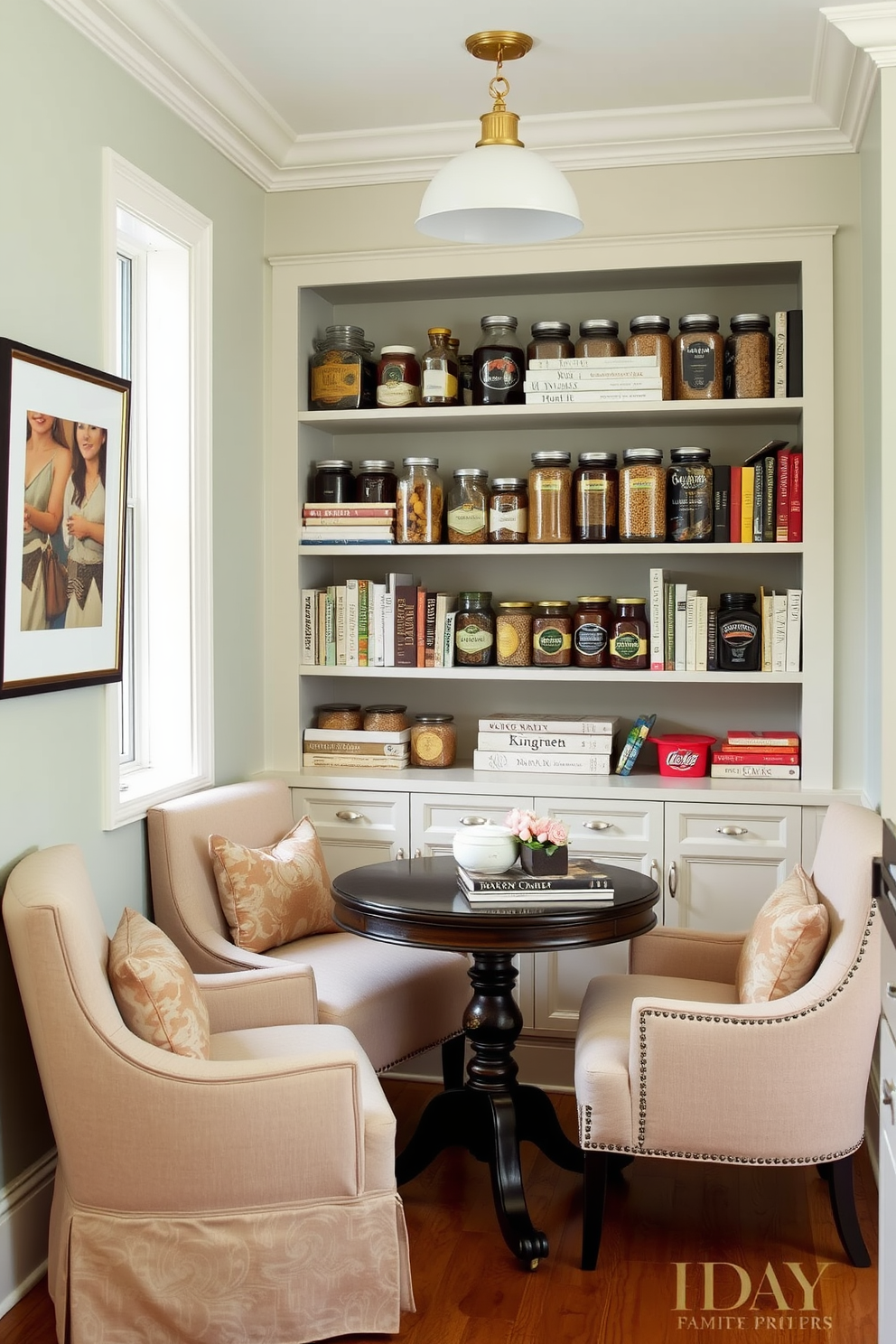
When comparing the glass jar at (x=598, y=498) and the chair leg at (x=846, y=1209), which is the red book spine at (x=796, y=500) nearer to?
the glass jar at (x=598, y=498)

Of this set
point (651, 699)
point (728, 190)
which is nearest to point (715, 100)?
point (728, 190)

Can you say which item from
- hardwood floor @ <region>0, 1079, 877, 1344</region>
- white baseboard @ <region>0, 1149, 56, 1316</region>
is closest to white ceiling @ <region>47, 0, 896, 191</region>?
white baseboard @ <region>0, 1149, 56, 1316</region>

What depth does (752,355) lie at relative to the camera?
11.4 ft

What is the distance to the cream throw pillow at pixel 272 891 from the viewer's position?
120 inches

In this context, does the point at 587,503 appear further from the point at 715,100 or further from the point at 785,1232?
the point at 785,1232

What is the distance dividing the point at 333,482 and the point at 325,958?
1.49 metres

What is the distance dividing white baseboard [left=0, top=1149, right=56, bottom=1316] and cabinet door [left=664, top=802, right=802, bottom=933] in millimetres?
1726

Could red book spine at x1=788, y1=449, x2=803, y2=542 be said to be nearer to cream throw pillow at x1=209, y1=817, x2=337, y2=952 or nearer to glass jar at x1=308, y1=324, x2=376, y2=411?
glass jar at x1=308, y1=324, x2=376, y2=411

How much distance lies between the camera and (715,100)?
331 cm

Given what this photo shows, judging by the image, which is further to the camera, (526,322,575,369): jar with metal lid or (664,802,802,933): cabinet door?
(526,322,575,369): jar with metal lid

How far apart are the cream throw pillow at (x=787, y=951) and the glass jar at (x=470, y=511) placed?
1497 millimetres

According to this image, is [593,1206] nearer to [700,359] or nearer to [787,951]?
[787,951]

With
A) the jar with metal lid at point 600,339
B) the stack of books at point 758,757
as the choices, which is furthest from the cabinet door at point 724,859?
the jar with metal lid at point 600,339

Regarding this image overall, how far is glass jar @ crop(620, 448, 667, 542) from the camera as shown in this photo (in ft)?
11.6
